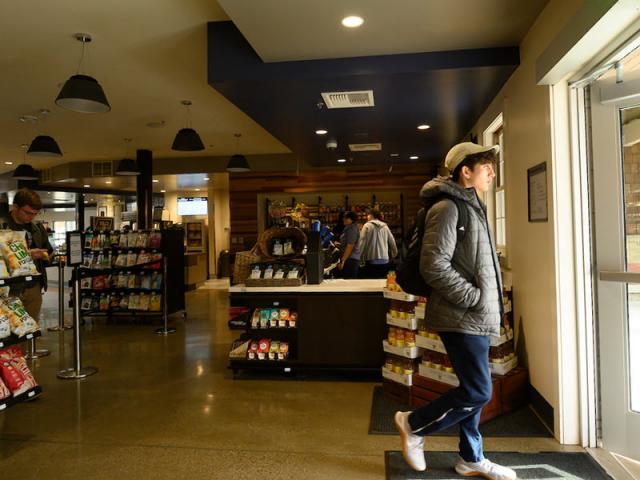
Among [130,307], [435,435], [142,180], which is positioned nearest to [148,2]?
[435,435]

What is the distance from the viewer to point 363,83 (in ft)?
13.7

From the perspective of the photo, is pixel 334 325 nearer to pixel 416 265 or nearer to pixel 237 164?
pixel 416 265

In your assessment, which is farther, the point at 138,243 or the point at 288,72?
the point at 138,243

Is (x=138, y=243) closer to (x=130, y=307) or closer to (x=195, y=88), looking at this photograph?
(x=130, y=307)

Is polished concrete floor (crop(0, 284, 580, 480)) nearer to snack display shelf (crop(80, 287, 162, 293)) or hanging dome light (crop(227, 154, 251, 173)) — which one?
snack display shelf (crop(80, 287, 162, 293))

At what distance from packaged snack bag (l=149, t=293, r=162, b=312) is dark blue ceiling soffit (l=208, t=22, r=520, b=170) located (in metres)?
3.44

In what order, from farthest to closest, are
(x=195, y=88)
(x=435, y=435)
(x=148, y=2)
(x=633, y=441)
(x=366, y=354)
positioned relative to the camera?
(x=195, y=88), (x=366, y=354), (x=148, y=2), (x=435, y=435), (x=633, y=441)

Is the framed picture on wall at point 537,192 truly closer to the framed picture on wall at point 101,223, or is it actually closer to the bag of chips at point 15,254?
the bag of chips at point 15,254

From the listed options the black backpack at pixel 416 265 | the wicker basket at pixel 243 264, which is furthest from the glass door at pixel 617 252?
the wicker basket at pixel 243 264

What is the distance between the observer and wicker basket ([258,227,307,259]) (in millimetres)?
4719

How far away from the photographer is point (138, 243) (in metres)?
7.68

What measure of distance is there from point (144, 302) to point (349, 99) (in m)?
4.87

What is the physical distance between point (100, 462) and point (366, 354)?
2.31 m

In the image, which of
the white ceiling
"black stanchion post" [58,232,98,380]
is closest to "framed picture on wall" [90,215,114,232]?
the white ceiling
